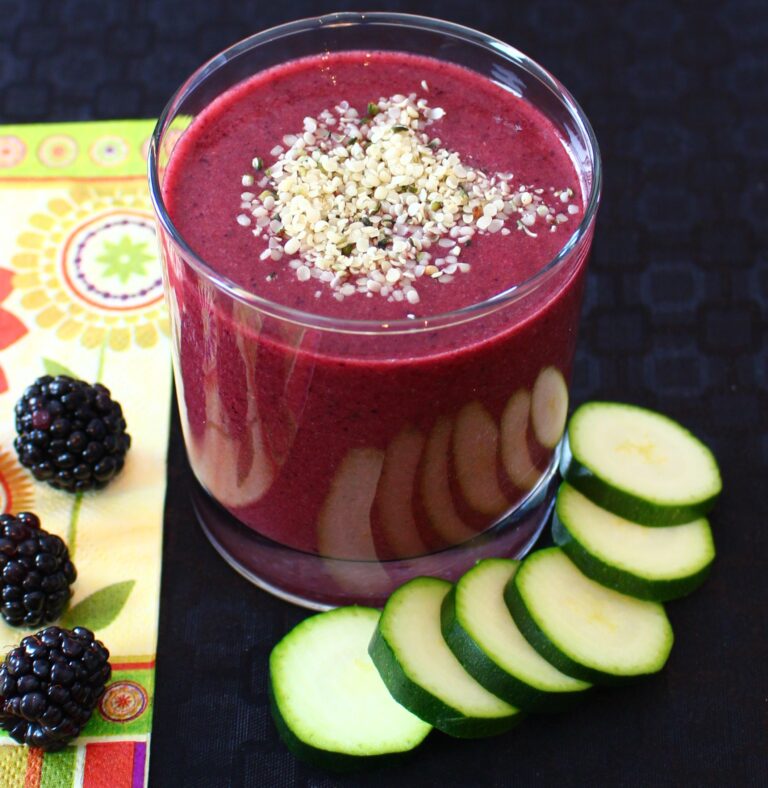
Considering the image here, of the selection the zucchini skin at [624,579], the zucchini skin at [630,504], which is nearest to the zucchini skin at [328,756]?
the zucchini skin at [624,579]

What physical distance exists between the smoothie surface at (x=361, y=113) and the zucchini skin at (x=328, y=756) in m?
0.56

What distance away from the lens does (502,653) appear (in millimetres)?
1706

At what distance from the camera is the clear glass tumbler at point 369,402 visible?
1.52 meters

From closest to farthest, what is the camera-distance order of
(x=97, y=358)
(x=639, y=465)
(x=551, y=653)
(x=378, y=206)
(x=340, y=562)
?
(x=378, y=206) < (x=551, y=653) < (x=340, y=562) < (x=639, y=465) < (x=97, y=358)

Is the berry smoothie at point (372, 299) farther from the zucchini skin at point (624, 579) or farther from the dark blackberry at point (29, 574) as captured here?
the dark blackberry at point (29, 574)

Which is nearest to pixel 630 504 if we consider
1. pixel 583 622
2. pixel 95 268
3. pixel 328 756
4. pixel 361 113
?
pixel 583 622

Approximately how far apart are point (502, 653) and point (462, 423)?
319 mm

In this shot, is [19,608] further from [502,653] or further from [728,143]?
[728,143]

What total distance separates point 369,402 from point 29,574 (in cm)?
55

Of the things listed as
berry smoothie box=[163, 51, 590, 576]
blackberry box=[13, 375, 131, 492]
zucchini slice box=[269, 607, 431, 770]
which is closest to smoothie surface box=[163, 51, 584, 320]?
berry smoothie box=[163, 51, 590, 576]

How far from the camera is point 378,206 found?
163cm

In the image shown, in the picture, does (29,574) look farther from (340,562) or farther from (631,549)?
(631,549)

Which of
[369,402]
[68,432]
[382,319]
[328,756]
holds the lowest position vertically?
[328,756]

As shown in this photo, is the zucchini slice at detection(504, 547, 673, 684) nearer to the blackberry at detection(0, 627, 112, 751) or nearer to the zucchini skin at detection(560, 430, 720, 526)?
the zucchini skin at detection(560, 430, 720, 526)
